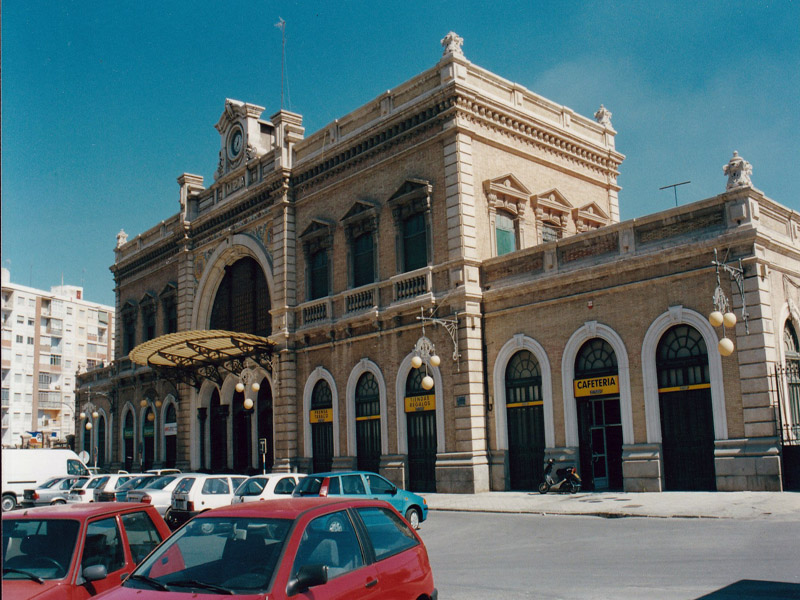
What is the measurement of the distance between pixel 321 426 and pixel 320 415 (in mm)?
480

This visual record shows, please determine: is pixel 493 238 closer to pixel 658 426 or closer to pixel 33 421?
pixel 658 426

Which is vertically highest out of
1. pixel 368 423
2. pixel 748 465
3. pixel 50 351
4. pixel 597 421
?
pixel 50 351

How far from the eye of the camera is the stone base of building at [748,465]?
19.2 m

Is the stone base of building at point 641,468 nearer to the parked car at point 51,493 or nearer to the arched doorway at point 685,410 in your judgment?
the arched doorway at point 685,410

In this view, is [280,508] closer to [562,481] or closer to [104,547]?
[104,547]

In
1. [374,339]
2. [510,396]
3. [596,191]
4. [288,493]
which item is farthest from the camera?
[596,191]

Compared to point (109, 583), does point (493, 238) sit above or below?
above

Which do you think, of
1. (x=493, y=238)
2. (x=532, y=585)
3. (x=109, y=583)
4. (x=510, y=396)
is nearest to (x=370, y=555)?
(x=109, y=583)

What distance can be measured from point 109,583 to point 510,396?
757 inches

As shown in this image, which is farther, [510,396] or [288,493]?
[510,396]

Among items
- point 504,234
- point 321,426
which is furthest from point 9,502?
point 504,234

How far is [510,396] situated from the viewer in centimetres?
2559

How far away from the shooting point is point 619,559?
39.9 feet

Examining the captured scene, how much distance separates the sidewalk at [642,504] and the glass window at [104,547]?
513 inches
